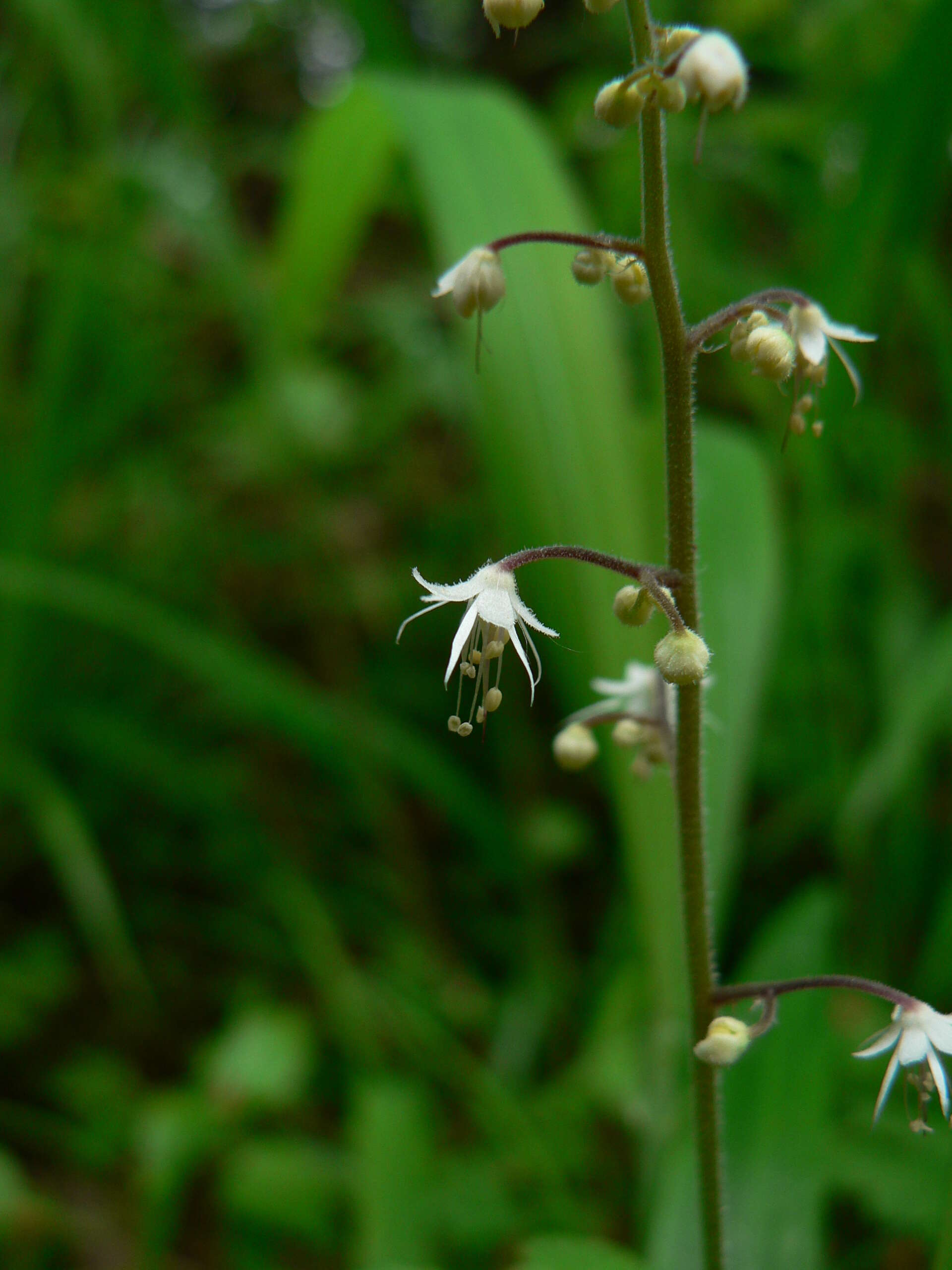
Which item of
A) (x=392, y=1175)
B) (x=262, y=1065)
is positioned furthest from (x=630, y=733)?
(x=262, y=1065)

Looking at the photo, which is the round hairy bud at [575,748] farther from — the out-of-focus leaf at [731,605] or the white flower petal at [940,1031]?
the out-of-focus leaf at [731,605]

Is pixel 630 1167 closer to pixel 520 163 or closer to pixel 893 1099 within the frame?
pixel 893 1099

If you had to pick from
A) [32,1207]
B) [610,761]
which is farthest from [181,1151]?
[610,761]

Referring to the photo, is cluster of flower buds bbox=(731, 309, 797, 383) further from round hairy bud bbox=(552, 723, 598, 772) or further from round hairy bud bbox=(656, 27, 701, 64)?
round hairy bud bbox=(552, 723, 598, 772)

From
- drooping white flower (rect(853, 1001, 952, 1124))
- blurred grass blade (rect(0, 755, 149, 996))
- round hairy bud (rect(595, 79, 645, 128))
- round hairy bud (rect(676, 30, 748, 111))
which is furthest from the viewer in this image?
blurred grass blade (rect(0, 755, 149, 996))

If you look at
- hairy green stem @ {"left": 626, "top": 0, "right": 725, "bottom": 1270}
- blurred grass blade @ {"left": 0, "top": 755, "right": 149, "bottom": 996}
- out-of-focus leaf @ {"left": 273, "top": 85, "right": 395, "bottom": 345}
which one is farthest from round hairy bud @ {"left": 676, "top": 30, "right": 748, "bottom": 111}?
blurred grass blade @ {"left": 0, "top": 755, "right": 149, "bottom": 996}

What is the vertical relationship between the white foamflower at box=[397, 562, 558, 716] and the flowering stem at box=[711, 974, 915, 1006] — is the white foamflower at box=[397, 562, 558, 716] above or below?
above

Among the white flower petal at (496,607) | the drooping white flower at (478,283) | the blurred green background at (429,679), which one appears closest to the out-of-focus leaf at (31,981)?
the blurred green background at (429,679)
